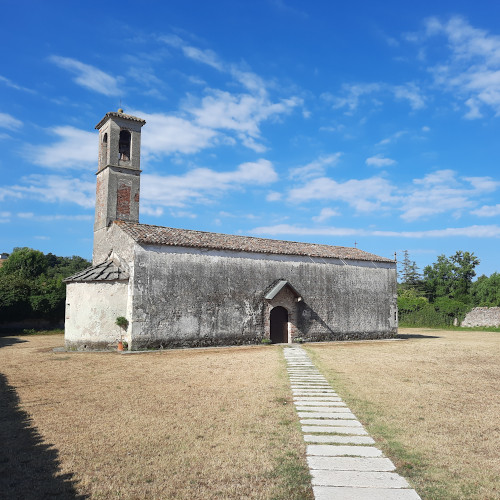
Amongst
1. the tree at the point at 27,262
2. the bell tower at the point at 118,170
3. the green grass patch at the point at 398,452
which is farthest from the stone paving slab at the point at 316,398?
the tree at the point at 27,262

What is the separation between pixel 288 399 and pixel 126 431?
3.66 meters

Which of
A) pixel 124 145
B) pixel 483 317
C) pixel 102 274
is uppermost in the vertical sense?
pixel 124 145

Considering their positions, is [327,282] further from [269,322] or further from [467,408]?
[467,408]

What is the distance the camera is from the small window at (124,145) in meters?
25.2

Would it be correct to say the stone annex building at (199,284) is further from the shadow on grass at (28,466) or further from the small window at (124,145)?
the shadow on grass at (28,466)

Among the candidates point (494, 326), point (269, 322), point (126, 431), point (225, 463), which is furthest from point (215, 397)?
point (494, 326)

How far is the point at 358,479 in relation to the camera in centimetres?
476

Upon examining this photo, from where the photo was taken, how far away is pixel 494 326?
3950 centimetres

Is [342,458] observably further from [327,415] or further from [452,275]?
[452,275]

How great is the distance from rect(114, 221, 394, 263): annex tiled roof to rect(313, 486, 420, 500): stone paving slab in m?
16.9

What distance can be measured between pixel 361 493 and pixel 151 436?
333cm

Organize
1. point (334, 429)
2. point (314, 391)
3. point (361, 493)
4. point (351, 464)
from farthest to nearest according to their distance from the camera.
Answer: point (314, 391) < point (334, 429) < point (351, 464) < point (361, 493)

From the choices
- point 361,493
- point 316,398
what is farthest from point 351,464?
point 316,398

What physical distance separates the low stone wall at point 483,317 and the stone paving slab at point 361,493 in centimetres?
4143
